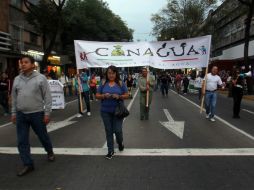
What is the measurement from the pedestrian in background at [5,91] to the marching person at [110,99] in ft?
34.1

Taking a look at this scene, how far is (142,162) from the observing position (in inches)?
318

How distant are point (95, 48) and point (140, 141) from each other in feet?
17.2

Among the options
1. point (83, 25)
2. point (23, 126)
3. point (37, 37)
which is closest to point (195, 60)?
point (23, 126)

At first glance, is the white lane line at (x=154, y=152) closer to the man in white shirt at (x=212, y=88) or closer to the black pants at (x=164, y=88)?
the man in white shirt at (x=212, y=88)

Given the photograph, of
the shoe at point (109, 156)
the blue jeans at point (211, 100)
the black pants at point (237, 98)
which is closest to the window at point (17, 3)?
the black pants at point (237, 98)

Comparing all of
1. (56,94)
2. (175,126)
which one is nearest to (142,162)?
(175,126)

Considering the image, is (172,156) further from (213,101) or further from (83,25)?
(83,25)

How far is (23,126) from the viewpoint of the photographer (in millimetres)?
7469

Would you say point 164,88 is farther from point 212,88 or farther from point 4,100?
point 212,88

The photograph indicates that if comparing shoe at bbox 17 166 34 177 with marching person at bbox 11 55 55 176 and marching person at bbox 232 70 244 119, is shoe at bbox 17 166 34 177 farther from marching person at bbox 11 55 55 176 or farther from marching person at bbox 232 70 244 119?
marching person at bbox 232 70 244 119

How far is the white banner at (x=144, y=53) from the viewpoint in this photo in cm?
1488

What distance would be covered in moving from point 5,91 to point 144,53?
6264 millimetres

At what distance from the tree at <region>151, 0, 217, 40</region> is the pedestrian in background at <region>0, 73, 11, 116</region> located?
53.4 meters

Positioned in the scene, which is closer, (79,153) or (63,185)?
(63,185)
